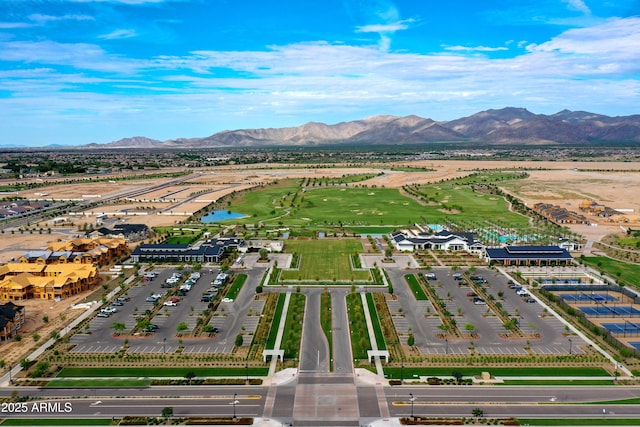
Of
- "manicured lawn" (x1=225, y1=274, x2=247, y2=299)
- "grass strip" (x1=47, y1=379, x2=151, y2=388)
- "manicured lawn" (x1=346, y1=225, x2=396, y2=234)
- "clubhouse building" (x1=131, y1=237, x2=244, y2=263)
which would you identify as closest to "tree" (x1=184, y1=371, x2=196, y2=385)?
"grass strip" (x1=47, y1=379, x2=151, y2=388)

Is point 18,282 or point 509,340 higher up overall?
point 18,282

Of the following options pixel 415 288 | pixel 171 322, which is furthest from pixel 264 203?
pixel 171 322

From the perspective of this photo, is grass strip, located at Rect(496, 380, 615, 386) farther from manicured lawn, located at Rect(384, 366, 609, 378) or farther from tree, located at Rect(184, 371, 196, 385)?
tree, located at Rect(184, 371, 196, 385)

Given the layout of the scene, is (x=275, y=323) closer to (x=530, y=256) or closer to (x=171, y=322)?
(x=171, y=322)

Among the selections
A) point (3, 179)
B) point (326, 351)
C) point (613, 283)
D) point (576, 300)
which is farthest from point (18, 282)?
point (3, 179)

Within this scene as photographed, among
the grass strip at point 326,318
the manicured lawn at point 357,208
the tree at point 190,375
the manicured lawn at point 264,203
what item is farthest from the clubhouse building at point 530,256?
the manicured lawn at point 264,203

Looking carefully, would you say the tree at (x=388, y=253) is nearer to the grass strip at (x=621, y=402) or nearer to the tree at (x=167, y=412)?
the grass strip at (x=621, y=402)

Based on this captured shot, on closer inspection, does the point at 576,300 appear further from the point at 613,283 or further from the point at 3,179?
the point at 3,179
